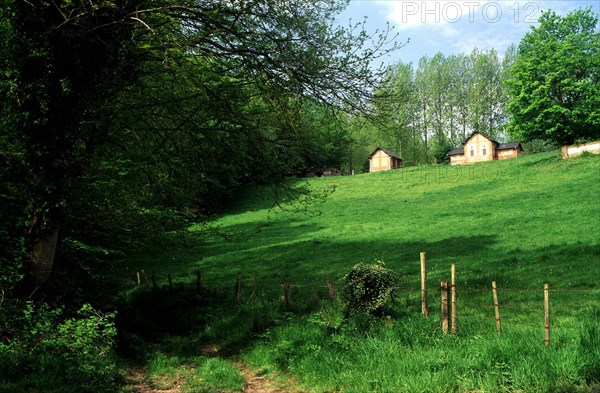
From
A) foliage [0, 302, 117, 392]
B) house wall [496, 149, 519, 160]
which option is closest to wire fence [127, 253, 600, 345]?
foliage [0, 302, 117, 392]

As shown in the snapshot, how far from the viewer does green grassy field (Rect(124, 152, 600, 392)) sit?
6.85m

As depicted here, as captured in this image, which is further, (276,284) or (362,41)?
(276,284)

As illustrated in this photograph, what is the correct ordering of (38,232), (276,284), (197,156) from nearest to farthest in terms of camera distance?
1. (38,232)
2. (197,156)
3. (276,284)

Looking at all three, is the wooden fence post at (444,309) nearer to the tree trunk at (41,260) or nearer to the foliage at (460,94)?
the tree trunk at (41,260)

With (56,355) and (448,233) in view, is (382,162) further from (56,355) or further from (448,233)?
(56,355)

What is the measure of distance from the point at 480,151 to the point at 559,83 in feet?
87.6

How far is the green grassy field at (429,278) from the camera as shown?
6848mm

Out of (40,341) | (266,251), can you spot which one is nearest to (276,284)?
(266,251)

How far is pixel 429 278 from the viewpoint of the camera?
1611 cm

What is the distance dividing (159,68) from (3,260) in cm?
539

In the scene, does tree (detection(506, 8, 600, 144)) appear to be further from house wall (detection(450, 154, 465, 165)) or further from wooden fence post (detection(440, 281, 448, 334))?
wooden fence post (detection(440, 281, 448, 334))

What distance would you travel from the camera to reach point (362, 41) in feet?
32.4

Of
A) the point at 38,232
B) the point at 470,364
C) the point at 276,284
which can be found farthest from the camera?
the point at 276,284

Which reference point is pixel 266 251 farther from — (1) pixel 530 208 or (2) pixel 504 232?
(1) pixel 530 208
